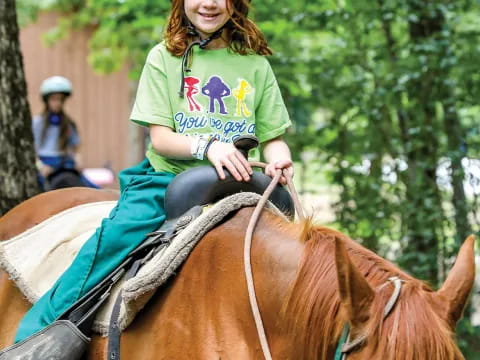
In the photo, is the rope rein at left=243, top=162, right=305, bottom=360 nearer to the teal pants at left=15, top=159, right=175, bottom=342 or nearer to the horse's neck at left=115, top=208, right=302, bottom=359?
the horse's neck at left=115, top=208, right=302, bottom=359

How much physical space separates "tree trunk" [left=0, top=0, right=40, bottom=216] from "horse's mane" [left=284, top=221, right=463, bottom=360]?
3.15 metres

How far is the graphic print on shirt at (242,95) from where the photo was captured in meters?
3.54

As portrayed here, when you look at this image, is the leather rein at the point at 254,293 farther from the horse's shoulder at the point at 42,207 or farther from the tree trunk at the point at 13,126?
the tree trunk at the point at 13,126

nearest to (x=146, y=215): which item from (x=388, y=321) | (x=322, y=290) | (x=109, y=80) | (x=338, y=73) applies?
(x=322, y=290)

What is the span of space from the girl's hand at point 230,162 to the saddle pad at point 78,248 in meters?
0.10

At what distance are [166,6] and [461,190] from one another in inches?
124

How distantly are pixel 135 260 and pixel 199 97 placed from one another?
73 centimetres

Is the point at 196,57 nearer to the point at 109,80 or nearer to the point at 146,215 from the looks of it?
the point at 146,215

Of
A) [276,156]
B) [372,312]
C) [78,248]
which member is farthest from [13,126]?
[372,312]

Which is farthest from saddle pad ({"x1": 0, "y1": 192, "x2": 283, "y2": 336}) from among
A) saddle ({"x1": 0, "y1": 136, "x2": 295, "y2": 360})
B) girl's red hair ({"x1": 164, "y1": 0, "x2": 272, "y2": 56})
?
girl's red hair ({"x1": 164, "y1": 0, "x2": 272, "y2": 56})

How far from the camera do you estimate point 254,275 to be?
9.53 ft

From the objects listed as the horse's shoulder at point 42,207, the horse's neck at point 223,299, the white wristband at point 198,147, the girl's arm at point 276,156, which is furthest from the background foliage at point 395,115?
the horse's neck at point 223,299

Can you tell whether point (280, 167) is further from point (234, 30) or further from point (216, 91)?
point (234, 30)

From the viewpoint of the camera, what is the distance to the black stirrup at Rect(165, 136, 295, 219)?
322 cm
